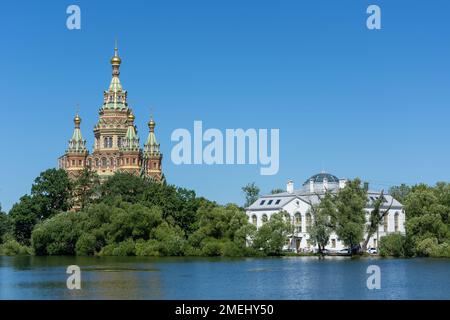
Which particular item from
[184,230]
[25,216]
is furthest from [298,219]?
[25,216]

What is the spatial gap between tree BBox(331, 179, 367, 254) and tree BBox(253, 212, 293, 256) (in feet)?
20.0

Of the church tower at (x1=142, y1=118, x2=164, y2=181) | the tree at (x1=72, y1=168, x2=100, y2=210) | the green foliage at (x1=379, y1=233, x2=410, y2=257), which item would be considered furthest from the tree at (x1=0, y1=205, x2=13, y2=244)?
the green foliage at (x1=379, y1=233, x2=410, y2=257)

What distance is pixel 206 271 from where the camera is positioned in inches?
1843

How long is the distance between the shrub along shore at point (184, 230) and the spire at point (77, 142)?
23.9 meters

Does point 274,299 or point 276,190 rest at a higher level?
point 276,190

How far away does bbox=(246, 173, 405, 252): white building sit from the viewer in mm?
75938

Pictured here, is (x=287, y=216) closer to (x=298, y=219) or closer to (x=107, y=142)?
(x=298, y=219)

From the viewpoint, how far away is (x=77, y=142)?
348ft

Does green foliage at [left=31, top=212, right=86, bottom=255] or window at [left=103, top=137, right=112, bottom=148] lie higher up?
window at [left=103, top=137, right=112, bottom=148]

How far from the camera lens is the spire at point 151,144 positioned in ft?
360

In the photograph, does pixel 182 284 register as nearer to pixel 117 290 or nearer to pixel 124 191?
pixel 117 290

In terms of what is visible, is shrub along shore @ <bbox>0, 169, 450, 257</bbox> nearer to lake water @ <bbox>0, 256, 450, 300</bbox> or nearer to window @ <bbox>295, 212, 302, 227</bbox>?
window @ <bbox>295, 212, 302, 227</bbox>

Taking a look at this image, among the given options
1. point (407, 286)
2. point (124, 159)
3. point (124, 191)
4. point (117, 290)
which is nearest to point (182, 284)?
point (117, 290)
